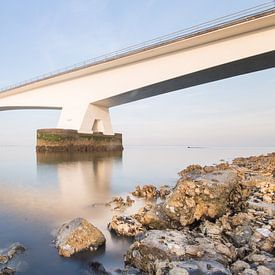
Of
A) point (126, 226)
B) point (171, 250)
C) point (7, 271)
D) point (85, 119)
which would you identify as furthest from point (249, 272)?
point (85, 119)

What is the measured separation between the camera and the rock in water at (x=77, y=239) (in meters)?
3.56

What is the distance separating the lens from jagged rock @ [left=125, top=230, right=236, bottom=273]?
2992mm

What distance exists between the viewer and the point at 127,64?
2452 cm

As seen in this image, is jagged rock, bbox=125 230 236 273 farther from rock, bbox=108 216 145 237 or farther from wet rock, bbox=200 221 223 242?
rock, bbox=108 216 145 237

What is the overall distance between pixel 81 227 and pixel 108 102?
25.1 meters

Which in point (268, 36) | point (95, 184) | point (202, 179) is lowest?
point (95, 184)

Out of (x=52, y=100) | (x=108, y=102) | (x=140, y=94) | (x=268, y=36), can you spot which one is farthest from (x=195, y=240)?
(x=52, y=100)

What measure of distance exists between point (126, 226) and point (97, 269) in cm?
115

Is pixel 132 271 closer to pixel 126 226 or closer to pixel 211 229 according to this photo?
pixel 126 226

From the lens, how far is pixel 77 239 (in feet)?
12.1

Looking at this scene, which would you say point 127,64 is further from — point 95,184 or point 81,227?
point 81,227

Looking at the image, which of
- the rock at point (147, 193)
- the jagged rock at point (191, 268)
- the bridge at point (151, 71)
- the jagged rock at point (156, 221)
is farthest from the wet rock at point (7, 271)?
the bridge at point (151, 71)

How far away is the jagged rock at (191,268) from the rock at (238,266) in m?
0.13

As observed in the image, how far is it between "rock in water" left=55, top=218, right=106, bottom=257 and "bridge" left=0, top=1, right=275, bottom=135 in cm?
1666
